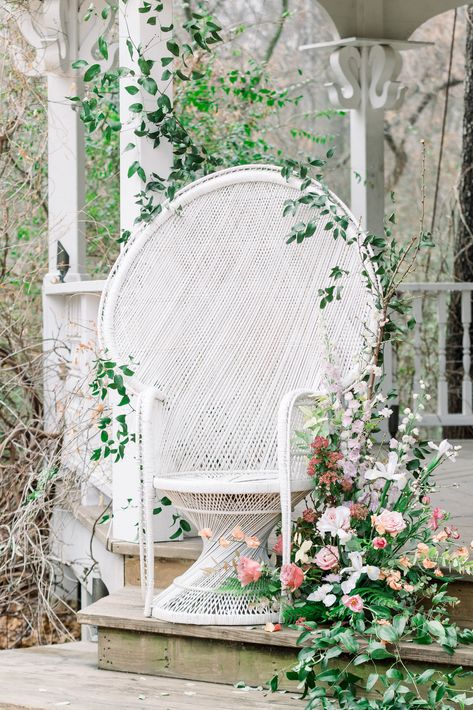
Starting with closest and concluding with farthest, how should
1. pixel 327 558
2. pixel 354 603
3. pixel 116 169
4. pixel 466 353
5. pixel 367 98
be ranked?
pixel 354 603 → pixel 327 558 → pixel 367 98 → pixel 466 353 → pixel 116 169

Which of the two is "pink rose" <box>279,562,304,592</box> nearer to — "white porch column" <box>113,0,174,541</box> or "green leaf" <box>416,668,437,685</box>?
"green leaf" <box>416,668,437,685</box>

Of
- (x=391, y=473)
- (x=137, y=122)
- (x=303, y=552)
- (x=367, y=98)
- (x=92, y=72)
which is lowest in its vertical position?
(x=303, y=552)

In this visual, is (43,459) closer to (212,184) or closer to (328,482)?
(212,184)

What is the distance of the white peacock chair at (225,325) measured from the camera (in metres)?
3.11

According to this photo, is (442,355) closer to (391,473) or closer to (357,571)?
(391,473)

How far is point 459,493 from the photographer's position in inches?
162

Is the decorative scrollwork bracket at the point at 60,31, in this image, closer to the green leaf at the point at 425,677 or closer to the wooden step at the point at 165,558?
the wooden step at the point at 165,558

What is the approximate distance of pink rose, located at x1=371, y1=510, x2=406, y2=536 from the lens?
107 inches

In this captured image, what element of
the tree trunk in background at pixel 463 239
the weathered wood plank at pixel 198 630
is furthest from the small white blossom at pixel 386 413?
the tree trunk in background at pixel 463 239

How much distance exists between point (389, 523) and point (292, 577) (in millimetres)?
284

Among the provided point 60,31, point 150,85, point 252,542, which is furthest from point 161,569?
point 60,31

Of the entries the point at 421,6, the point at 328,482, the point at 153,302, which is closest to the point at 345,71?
the point at 421,6

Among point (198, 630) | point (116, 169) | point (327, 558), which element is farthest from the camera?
point (116, 169)

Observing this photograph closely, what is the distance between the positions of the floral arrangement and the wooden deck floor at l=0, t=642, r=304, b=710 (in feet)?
0.52
